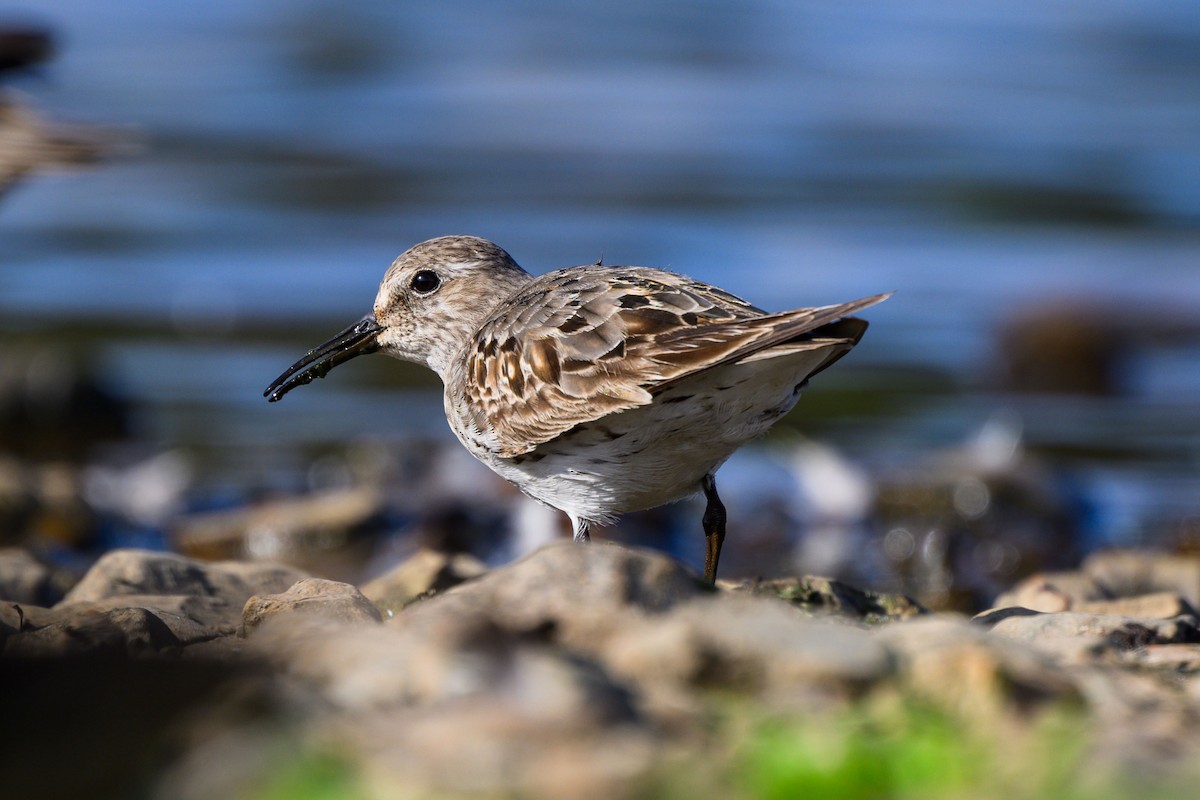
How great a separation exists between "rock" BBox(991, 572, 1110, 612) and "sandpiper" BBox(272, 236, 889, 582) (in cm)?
130

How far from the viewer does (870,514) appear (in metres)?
10.4

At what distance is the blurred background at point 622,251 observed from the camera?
407 inches

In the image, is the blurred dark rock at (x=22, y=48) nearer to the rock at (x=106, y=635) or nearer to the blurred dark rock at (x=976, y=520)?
the blurred dark rock at (x=976, y=520)

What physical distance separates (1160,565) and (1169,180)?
41.7ft

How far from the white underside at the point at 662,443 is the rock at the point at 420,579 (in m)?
0.51

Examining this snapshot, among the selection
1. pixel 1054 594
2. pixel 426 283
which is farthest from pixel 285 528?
pixel 1054 594

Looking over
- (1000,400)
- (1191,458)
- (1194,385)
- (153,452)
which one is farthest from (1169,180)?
(153,452)

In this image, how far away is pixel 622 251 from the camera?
16453mm

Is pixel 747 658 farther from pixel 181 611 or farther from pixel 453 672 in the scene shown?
pixel 181 611

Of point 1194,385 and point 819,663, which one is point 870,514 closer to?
point 1194,385

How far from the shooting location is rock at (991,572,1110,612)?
6.12m

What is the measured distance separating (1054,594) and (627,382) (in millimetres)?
2094

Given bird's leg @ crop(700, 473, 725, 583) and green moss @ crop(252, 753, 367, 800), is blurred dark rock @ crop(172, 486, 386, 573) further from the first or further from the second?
green moss @ crop(252, 753, 367, 800)

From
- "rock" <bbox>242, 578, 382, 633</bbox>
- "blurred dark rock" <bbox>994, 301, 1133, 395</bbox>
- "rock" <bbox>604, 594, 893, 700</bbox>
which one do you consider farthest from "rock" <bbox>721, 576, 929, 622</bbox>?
"blurred dark rock" <bbox>994, 301, 1133, 395</bbox>
